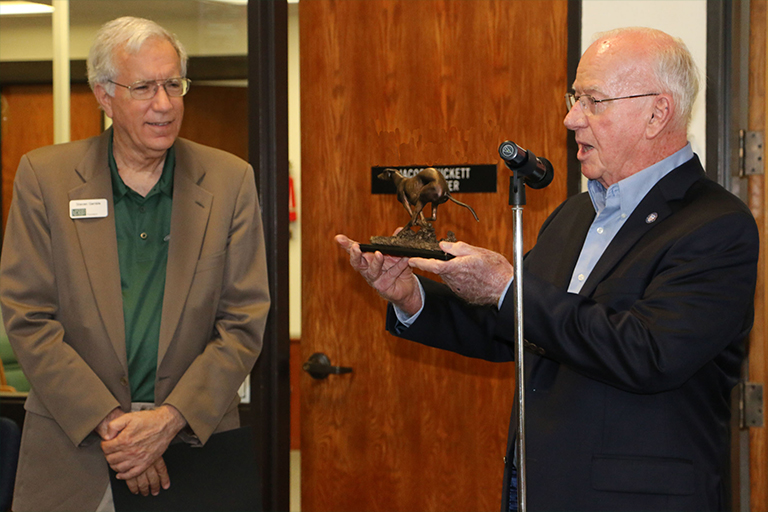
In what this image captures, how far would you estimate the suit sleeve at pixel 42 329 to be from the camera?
190 cm

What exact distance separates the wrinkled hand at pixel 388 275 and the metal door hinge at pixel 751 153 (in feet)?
4.27

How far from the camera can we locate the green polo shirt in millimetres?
2006

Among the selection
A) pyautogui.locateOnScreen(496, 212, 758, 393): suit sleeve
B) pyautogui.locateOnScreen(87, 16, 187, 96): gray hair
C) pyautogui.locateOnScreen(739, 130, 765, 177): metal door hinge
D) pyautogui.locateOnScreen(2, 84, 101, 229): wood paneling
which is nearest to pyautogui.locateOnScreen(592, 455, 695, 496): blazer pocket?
pyautogui.locateOnScreen(496, 212, 758, 393): suit sleeve

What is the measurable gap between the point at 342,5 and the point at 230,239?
3.72 feet

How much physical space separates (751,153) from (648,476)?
54.1 inches

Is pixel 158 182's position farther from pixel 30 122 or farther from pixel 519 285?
pixel 30 122

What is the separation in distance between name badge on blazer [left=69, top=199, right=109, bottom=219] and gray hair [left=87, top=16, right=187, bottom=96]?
1.10 feet

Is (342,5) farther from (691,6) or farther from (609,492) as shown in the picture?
(609,492)

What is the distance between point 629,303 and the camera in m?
1.46

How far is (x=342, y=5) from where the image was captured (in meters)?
2.77

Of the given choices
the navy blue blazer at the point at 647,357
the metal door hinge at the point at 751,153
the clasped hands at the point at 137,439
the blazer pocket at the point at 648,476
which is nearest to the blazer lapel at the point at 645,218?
the navy blue blazer at the point at 647,357

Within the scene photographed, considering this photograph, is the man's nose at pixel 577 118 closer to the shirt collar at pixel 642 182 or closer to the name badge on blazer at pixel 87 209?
the shirt collar at pixel 642 182

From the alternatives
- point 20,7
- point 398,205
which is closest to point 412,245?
point 398,205

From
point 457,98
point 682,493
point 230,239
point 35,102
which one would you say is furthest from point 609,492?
point 35,102
